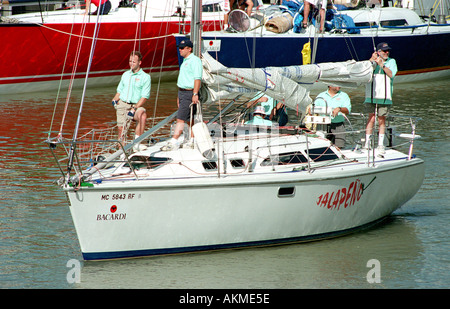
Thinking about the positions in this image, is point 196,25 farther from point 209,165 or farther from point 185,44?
point 209,165

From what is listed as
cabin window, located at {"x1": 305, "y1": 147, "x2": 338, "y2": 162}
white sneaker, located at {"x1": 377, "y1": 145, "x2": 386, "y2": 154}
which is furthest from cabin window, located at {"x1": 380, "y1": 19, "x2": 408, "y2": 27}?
cabin window, located at {"x1": 305, "y1": 147, "x2": 338, "y2": 162}

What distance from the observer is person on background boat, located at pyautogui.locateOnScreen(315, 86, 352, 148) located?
35.9ft

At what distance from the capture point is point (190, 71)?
9.93 meters

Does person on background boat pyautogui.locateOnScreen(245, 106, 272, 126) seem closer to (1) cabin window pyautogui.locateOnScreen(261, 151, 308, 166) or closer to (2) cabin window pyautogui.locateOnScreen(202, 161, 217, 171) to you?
(1) cabin window pyautogui.locateOnScreen(261, 151, 308, 166)

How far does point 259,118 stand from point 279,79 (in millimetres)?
1104

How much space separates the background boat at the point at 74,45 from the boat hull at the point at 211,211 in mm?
13381

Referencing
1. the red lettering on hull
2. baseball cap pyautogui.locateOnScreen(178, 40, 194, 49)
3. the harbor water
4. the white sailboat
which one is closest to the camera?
the harbor water

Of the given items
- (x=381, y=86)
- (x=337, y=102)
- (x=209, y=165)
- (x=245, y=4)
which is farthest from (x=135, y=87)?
(x=245, y=4)

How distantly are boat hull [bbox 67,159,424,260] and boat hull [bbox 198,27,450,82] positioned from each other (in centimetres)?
1244

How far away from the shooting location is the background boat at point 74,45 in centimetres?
2286

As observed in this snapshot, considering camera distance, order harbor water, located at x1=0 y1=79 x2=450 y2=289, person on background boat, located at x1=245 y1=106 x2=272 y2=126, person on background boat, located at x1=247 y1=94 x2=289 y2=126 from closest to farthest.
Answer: harbor water, located at x1=0 y1=79 x2=450 y2=289, person on background boat, located at x1=245 y1=106 x2=272 y2=126, person on background boat, located at x1=247 y1=94 x2=289 y2=126

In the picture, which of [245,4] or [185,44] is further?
[245,4]

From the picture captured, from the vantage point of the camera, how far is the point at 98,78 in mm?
24750
